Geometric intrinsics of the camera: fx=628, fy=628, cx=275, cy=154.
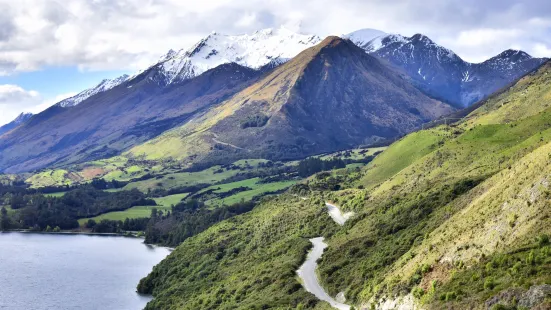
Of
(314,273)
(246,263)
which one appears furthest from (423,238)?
(246,263)

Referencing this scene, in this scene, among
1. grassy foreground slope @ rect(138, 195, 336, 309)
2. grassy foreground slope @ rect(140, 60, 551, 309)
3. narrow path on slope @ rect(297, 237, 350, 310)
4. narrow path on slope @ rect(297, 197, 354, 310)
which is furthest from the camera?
grassy foreground slope @ rect(138, 195, 336, 309)

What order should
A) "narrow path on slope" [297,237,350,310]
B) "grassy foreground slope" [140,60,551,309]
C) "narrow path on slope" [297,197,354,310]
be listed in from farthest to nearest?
"narrow path on slope" [297,197,354,310] < "narrow path on slope" [297,237,350,310] < "grassy foreground slope" [140,60,551,309]

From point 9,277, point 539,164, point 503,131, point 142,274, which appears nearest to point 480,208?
point 539,164

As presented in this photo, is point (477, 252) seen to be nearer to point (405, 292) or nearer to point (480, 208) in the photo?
point (405, 292)

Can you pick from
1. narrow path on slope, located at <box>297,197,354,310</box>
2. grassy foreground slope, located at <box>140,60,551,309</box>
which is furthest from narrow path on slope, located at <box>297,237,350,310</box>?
grassy foreground slope, located at <box>140,60,551,309</box>

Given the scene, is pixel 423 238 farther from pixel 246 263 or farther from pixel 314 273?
pixel 246 263

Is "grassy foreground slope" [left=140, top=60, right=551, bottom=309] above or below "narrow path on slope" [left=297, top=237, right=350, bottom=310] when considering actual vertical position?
above

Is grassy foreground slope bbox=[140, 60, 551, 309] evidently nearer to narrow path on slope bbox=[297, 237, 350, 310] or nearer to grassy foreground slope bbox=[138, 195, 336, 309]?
grassy foreground slope bbox=[138, 195, 336, 309]

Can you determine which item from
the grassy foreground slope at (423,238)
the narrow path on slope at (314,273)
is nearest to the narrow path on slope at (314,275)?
the narrow path on slope at (314,273)
